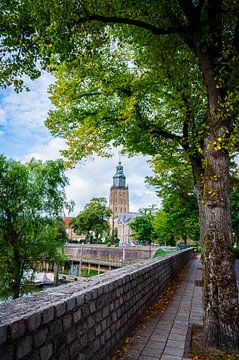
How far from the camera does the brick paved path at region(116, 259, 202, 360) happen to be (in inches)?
175

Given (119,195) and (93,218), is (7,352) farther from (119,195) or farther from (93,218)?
(119,195)

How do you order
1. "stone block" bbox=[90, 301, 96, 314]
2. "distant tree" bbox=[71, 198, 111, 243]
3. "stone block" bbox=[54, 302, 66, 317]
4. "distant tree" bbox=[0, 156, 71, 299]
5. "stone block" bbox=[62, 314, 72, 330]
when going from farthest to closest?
"distant tree" bbox=[71, 198, 111, 243] < "distant tree" bbox=[0, 156, 71, 299] < "stone block" bbox=[90, 301, 96, 314] < "stone block" bbox=[62, 314, 72, 330] < "stone block" bbox=[54, 302, 66, 317]

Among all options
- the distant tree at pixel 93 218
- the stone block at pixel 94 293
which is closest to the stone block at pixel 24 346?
the stone block at pixel 94 293

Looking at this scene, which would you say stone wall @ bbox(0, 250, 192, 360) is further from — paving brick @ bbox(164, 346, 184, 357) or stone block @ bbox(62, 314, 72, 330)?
paving brick @ bbox(164, 346, 184, 357)

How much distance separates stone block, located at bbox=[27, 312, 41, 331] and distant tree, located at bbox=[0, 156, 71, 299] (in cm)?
1488

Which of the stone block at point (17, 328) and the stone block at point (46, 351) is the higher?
the stone block at point (17, 328)

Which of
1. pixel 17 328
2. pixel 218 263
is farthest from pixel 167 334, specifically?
pixel 17 328

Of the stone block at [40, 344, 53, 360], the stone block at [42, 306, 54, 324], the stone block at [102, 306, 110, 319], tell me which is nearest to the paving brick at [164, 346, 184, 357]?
the stone block at [102, 306, 110, 319]

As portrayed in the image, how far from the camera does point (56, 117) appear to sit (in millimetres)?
10172

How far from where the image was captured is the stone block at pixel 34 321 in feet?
7.88

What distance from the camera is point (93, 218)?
69.7 metres

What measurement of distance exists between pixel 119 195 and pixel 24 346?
429 feet

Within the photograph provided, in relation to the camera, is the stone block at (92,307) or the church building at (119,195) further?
the church building at (119,195)

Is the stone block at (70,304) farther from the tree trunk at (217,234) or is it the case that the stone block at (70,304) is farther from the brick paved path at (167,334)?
the tree trunk at (217,234)
